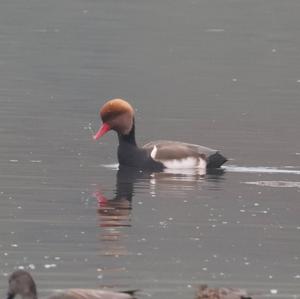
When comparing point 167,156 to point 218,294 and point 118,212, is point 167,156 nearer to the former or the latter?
point 118,212

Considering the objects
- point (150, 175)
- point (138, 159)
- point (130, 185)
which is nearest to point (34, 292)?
point (130, 185)

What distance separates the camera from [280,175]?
17812 millimetres

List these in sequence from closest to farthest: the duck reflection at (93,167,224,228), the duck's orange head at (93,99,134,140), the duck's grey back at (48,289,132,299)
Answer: the duck's grey back at (48,289,132,299) < the duck reflection at (93,167,224,228) < the duck's orange head at (93,99,134,140)

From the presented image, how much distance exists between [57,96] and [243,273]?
1348cm

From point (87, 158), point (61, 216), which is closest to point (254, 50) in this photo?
point (87, 158)

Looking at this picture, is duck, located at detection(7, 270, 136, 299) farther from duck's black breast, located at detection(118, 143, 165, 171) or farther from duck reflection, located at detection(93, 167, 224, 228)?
duck's black breast, located at detection(118, 143, 165, 171)

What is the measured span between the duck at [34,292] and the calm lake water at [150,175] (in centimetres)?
78

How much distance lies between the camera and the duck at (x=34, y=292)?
10.1 metres

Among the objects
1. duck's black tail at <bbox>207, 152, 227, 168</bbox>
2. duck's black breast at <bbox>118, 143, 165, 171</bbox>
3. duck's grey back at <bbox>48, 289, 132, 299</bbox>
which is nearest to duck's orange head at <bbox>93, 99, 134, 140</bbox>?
duck's black breast at <bbox>118, 143, 165, 171</bbox>

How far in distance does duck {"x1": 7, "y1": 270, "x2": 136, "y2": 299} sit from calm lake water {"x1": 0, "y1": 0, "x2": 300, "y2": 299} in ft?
2.56

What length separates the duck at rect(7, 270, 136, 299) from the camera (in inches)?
399

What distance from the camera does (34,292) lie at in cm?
1041

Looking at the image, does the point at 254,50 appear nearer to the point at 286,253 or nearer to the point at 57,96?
the point at 57,96

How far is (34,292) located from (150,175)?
25.3ft
